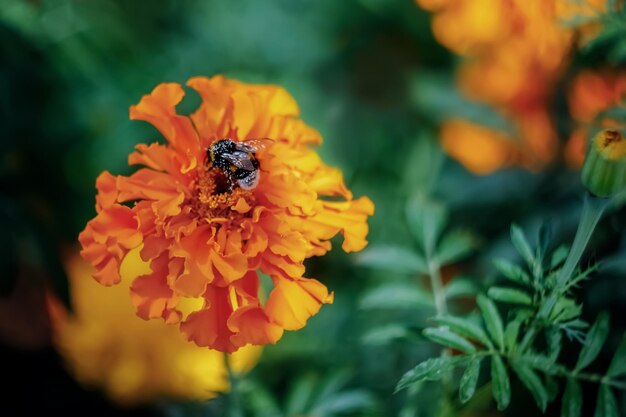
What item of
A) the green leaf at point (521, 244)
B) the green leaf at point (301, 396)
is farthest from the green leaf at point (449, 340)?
the green leaf at point (301, 396)

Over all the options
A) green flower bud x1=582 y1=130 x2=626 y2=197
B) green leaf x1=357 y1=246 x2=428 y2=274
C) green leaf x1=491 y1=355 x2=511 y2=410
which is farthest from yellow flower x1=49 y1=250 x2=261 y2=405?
green flower bud x1=582 y1=130 x2=626 y2=197

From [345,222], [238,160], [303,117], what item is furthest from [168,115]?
[303,117]

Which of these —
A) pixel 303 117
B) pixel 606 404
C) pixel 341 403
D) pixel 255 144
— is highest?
pixel 303 117

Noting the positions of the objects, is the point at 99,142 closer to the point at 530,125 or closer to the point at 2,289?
the point at 2,289

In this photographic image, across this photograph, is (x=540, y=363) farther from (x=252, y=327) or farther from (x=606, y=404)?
(x=252, y=327)

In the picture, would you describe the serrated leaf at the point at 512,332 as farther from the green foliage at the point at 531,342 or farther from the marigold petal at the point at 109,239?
the marigold petal at the point at 109,239

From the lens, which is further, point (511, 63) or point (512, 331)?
point (511, 63)
